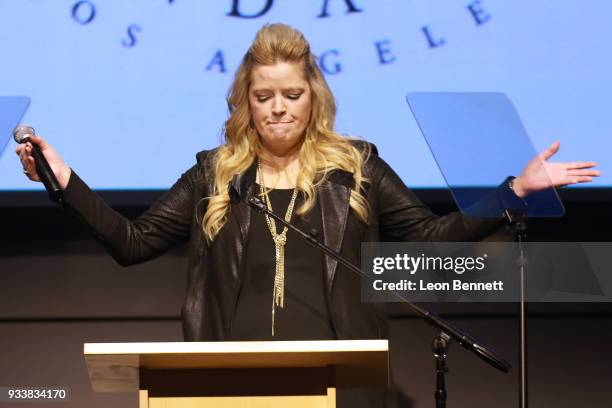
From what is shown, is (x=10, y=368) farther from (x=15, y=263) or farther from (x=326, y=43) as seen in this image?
(x=326, y=43)

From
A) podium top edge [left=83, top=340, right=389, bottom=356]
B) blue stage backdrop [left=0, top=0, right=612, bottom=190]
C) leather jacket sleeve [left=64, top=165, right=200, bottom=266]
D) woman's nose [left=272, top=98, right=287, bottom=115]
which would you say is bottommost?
podium top edge [left=83, top=340, right=389, bottom=356]

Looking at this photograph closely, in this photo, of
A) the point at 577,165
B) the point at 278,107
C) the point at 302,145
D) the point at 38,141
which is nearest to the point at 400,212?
the point at 302,145

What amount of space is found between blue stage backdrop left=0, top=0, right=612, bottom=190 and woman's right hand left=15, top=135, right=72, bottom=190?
34.6 inches

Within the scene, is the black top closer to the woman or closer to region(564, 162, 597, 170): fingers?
the woman

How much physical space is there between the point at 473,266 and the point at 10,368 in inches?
59.9

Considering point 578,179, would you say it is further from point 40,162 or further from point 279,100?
point 40,162

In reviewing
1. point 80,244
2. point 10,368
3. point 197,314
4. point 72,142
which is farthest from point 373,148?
point 10,368

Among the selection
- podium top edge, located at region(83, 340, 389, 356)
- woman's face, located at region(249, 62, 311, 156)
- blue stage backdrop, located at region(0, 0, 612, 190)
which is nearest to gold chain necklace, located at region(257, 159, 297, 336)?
woman's face, located at region(249, 62, 311, 156)

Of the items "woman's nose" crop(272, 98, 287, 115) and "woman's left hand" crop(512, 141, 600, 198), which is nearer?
"woman's left hand" crop(512, 141, 600, 198)

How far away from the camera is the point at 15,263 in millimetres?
3361

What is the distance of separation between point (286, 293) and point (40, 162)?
1.92 ft

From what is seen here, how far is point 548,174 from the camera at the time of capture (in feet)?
6.82

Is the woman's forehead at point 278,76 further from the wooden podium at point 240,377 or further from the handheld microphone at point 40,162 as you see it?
the wooden podium at point 240,377

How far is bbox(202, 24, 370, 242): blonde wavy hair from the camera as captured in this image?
7.80 ft
